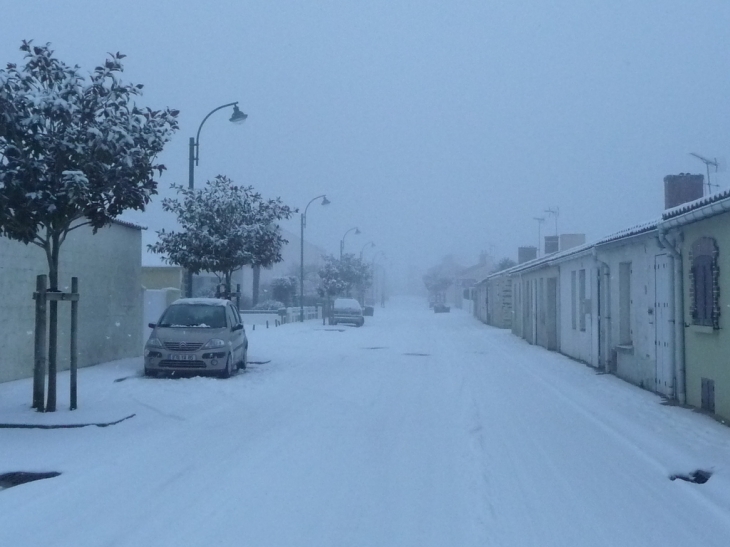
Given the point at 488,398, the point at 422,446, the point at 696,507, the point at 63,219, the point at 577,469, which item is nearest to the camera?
the point at 696,507

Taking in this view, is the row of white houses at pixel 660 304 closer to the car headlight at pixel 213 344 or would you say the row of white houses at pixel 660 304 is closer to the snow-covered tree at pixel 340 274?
the car headlight at pixel 213 344

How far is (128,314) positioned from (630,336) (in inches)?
475

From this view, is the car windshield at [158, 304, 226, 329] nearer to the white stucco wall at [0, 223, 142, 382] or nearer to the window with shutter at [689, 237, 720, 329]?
the white stucco wall at [0, 223, 142, 382]

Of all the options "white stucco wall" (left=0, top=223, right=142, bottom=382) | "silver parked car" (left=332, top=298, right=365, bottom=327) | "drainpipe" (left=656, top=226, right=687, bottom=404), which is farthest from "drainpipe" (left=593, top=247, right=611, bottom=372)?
"silver parked car" (left=332, top=298, right=365, bottom=327)

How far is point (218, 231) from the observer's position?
19875 millimetres

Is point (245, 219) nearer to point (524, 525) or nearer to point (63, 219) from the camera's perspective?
point (63, 219)

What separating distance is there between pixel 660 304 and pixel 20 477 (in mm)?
10965

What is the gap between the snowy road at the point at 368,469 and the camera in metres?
5.95

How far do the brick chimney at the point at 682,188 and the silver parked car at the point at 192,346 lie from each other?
10572mm

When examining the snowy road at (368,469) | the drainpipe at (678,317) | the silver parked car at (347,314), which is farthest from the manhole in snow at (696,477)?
the silver parked car at (347,314)

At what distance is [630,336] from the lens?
1728 centimetres

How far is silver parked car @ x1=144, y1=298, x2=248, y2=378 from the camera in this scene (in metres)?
16.2

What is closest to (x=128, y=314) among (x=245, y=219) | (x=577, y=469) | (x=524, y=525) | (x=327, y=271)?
(x=245, y=219)

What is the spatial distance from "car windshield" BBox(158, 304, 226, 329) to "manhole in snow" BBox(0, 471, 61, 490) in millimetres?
9365
